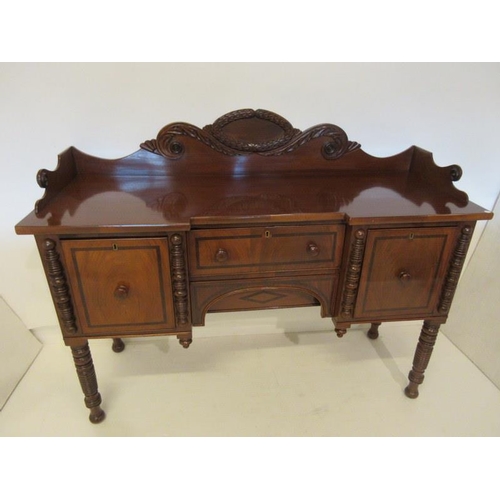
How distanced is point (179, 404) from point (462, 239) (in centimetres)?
122

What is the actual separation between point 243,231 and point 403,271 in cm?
54

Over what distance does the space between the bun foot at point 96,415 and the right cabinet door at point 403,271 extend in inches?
40.9

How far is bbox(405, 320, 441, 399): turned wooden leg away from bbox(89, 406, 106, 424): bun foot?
4.07ft

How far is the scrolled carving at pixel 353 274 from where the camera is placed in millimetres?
1083

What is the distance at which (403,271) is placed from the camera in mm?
1167

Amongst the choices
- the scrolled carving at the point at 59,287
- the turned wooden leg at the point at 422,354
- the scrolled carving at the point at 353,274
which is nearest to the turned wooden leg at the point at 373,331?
the turned wooden leg at the point at 422,354

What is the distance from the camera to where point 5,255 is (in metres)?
1.53

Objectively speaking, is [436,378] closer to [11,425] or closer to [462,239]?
[462,239]

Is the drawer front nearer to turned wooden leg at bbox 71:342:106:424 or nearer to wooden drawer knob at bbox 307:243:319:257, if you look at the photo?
wooden drawer knob at bbox 307:243:319:257

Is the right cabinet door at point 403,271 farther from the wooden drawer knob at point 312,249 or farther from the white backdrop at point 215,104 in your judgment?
the white backdrop at point 215,104

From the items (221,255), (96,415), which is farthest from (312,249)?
(96,415)

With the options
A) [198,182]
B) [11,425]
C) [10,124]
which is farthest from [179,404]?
[10,124]

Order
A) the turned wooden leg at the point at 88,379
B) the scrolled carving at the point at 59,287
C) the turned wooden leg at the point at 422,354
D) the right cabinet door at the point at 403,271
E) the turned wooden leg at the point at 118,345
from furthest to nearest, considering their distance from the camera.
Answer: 1. the turned wooden leg at the point at 118,345
2. the turned wooden leg at the point at 422,354
3. the turned wooden leg at the point at 88,379
4. the right cabinet door at the point at 403,271
5. the scrolled carving at the point at 59,287

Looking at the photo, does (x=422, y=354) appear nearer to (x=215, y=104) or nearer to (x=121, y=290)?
(x=121, y=290)
